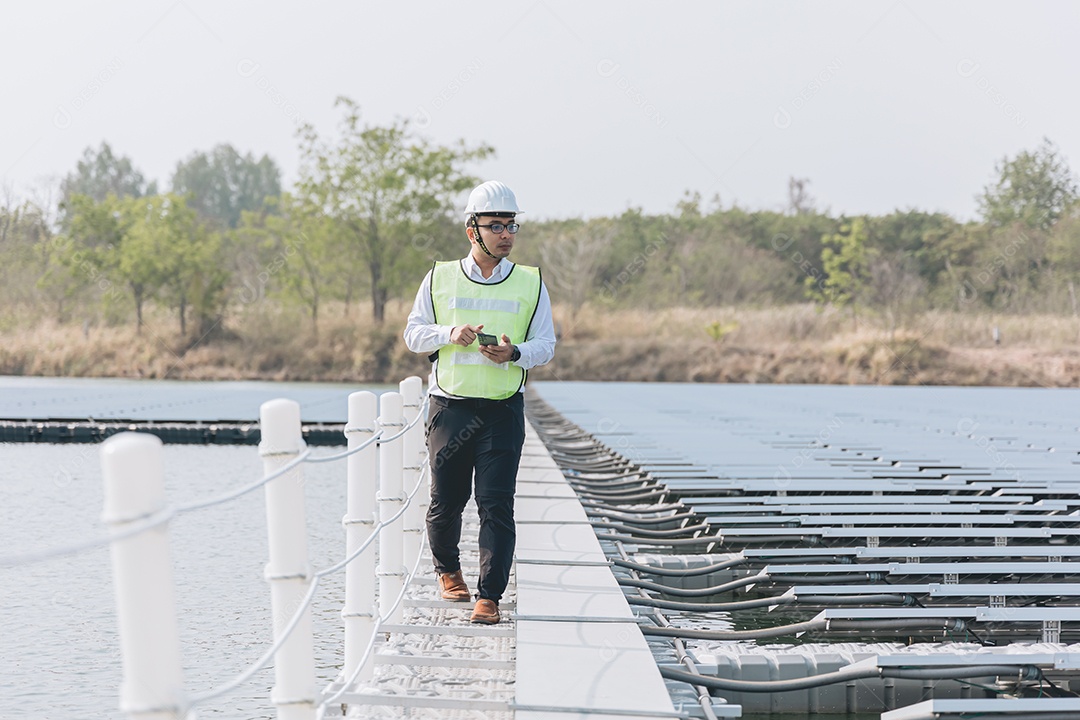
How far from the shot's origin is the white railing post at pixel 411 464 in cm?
502

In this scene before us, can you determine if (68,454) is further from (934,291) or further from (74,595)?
(934,291)

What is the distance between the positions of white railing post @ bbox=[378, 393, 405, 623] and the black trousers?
15 centimetres

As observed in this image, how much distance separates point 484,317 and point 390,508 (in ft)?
2.58

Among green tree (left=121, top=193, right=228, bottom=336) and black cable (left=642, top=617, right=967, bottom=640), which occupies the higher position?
green tree (left=121, top=193, right=228, bottom=336)

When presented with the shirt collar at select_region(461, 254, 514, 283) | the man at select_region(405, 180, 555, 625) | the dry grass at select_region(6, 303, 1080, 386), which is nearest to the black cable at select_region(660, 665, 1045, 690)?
the man at select_region(405, 180, 555, 625)

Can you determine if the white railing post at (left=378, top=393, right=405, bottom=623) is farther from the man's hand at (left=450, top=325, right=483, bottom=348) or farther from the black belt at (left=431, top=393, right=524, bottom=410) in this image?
the man's hand at (left=450, top=325, right=483, bottom=348)

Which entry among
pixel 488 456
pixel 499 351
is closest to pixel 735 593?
pixel 488 456

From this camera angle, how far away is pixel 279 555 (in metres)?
2.64

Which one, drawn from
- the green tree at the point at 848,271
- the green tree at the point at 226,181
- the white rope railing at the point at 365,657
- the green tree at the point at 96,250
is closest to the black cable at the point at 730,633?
the white rope railing at the point at 365,657

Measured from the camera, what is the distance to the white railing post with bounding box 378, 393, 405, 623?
4.25 metres

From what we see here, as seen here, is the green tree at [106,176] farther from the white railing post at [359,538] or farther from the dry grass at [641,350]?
the white railing post at [359,538]

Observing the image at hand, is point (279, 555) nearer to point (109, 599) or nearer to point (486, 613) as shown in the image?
point (486, 613)

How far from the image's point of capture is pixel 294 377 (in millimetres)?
33594

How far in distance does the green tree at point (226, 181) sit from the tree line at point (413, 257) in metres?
33.9
